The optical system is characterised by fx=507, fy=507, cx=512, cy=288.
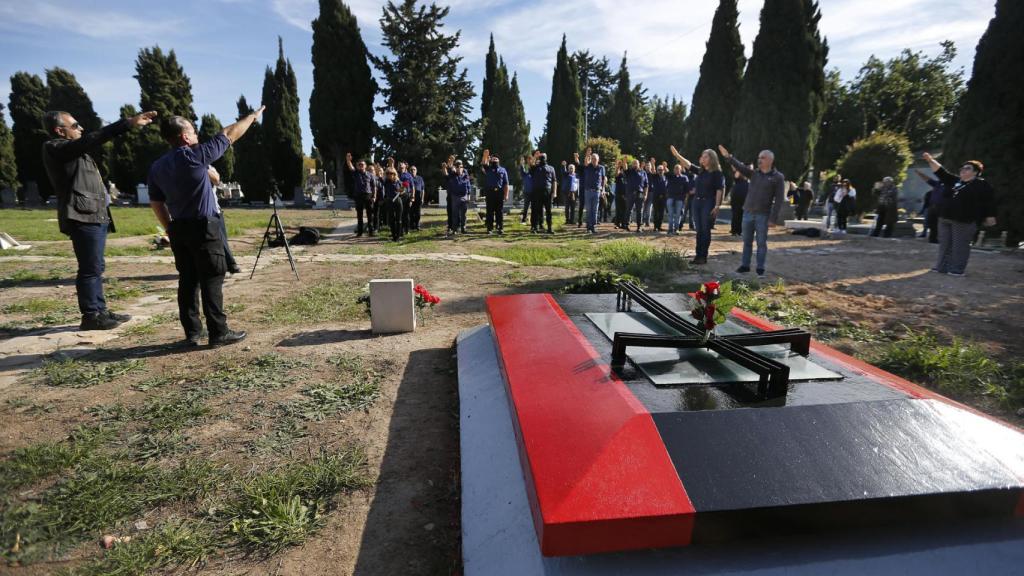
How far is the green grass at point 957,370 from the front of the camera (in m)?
3.33

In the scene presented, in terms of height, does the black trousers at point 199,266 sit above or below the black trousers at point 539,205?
below

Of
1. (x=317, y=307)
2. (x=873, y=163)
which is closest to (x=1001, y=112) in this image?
(x=873, y=163)

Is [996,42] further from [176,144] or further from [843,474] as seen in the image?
[176,144]

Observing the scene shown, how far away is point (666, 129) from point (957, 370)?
48525mm

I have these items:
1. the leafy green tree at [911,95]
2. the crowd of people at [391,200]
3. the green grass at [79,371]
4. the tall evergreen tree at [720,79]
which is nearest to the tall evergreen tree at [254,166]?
the crowd of people at [391,200]

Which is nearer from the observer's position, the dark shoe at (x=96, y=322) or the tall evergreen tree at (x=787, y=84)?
the dark shoe at (x=96, y=322)

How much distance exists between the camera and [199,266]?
3959 millimetres

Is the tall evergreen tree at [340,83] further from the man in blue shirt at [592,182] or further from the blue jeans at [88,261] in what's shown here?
the blue jeans at [88,261]

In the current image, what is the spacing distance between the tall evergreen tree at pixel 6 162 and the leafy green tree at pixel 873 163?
44.0 meters

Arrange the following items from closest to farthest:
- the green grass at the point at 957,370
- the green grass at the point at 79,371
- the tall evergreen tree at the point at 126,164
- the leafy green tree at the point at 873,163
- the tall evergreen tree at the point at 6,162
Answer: the green grass at the point at 957,370
the green grass at the point at 79,371
the leafy green tree at the point at 873,163
the tall evergreen tree at the point at 6,162
the tall evergreen tree at the point at 126,164

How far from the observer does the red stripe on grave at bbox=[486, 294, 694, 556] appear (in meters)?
1.37

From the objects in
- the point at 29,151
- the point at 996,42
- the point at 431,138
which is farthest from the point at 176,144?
the point at 29,151

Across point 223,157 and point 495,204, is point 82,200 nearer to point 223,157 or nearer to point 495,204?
point 495,204

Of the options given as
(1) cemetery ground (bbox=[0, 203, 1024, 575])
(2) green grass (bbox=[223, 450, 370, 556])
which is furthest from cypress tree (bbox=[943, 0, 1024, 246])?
(2) green grass (bbox=[223, 450, 370, 556])
